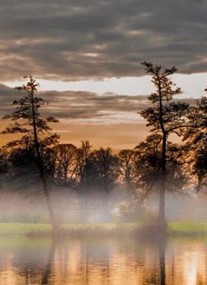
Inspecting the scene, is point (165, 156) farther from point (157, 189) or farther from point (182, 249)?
point (182, 249)

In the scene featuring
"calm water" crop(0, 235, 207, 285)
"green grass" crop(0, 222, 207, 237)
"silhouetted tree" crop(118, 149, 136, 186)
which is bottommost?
"green grass" crop(0, 222, 207, 237)

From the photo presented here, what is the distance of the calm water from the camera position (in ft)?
108

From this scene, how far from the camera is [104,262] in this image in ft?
135

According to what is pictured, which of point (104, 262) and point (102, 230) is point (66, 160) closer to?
point (102, 230)

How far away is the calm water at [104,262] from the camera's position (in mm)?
32969

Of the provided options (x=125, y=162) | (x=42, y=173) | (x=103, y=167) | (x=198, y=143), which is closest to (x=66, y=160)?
(x=103, y=167)

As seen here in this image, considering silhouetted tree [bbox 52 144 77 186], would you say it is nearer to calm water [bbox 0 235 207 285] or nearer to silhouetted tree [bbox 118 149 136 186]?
silhouetted tree [bbox 118 149 136 186]

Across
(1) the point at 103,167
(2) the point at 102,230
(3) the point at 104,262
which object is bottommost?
(2) the point at 102,230

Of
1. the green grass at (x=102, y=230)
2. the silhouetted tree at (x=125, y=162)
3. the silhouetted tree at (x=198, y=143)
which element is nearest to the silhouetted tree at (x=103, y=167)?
the silhouetted tree at (x=125, y=162)

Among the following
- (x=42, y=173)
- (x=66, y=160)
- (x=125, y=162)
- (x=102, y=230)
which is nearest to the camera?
(x=102, y=230)

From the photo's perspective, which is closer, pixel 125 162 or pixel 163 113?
pixel 163 113

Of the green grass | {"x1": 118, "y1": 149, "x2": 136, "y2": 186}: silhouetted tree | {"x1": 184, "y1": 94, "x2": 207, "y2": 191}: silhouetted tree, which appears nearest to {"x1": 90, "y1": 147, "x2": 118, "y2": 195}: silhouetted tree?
{"x1": 118, "y1": 149, "x2": 136, "y2": 186}: silhouetted tree

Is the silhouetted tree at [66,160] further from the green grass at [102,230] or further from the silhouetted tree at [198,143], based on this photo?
the silhouetted tree at [198,143]

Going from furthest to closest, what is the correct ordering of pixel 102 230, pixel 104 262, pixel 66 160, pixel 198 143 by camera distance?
pixel 66 160
pixel 102 230
pixel 198 143
pixel 104 262
